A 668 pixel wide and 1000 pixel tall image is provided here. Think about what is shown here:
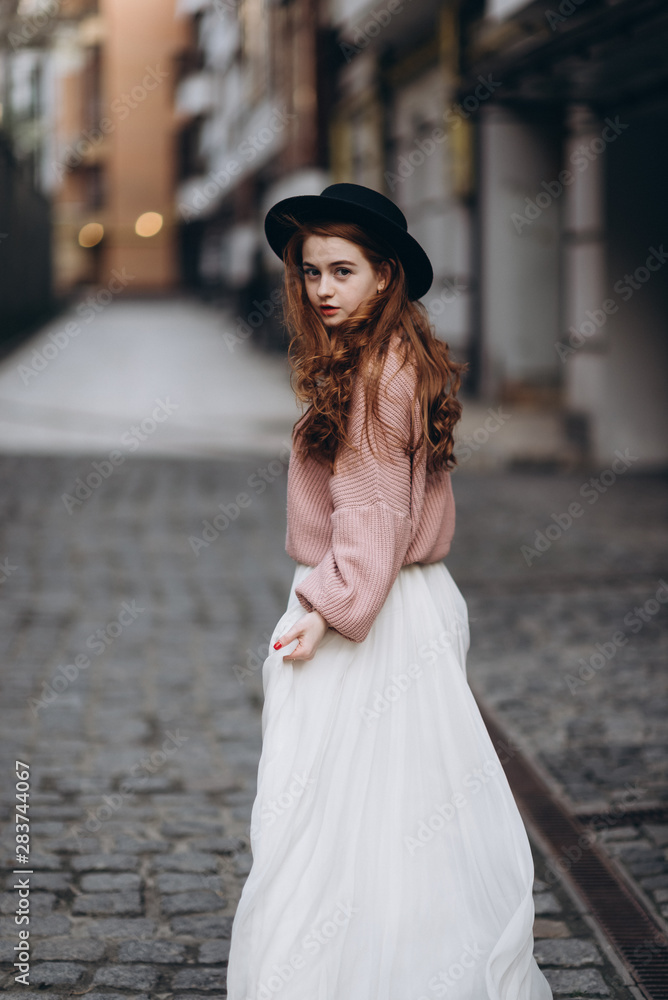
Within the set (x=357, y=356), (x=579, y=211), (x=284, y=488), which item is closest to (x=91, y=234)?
(x=579, y=211)

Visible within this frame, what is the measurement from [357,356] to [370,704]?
70cm

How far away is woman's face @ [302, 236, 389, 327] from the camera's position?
7.69 feet

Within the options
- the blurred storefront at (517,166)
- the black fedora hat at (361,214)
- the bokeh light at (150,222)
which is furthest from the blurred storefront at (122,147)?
the black fedora hat at (361,214)

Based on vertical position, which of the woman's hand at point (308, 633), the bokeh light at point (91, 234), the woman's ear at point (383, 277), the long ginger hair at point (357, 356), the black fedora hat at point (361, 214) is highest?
the bokeh light at point (91, 234)

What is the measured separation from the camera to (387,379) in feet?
7.59

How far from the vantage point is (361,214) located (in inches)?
90.7

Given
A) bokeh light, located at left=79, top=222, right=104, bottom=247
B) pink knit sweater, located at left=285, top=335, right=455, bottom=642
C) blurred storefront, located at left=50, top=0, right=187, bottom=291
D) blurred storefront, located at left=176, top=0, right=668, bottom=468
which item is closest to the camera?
pink knit sweater, located at left=285, top=335, right=455, bottom=642

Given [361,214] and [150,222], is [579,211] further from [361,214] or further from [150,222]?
[150,222]

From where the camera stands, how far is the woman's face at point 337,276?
2344 mm

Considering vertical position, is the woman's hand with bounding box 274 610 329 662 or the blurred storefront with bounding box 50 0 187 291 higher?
the blurred storefront with bounding box 50 0 187 291

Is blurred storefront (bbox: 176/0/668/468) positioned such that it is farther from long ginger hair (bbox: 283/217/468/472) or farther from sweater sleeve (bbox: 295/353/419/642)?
sweater sleeve (bbox: 295/353/419/642)

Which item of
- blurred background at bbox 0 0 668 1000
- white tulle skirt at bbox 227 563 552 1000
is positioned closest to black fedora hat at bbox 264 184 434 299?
blurred background at bbox 0 0 668 1000

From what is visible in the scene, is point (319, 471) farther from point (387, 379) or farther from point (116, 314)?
point (116, 314)

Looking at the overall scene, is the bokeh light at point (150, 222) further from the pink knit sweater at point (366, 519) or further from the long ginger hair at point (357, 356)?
the pink knit sweater at point (366, 519)
